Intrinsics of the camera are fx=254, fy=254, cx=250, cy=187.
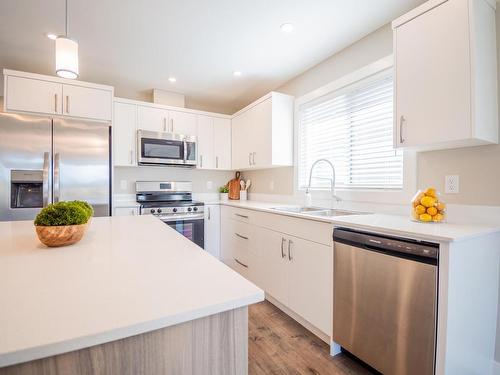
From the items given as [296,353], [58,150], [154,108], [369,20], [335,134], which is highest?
[369,20]

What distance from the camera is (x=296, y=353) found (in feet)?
5.67

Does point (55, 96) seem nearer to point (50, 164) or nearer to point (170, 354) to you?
point (50, 164)

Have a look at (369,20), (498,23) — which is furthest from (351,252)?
(369,20)

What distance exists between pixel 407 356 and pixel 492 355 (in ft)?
2.11

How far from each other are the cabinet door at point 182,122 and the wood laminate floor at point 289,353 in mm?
2519

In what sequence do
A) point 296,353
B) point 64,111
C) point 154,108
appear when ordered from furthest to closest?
point 154,108
point 64,111
point 296,353

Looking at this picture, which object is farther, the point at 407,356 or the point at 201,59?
the point at 201,59

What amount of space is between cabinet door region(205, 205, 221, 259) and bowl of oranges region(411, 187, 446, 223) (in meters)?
2.45

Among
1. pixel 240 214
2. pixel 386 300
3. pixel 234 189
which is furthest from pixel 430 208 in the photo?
A: pixel 234 189

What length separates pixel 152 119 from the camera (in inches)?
131

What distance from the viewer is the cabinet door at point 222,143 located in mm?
3791

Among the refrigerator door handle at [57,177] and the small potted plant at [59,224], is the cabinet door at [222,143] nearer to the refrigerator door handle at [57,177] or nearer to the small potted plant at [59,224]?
the refrigerator door handle at [57,177]

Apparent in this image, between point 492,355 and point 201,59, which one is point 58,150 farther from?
point 492,355

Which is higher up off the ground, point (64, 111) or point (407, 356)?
point (64, 111)
